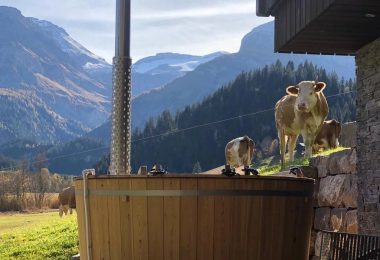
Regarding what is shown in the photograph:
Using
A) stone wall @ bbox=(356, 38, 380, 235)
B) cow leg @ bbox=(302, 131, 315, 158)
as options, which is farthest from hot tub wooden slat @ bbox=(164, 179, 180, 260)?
cow leg @ bbox=(302, 131, 315, 158)

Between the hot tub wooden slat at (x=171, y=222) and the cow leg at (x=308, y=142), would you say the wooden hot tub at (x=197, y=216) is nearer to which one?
the hot tub wooden slat at (x=171, y=222)

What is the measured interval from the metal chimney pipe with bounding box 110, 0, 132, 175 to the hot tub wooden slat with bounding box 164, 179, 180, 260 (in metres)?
0.71

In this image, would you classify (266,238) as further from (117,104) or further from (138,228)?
(117,104)

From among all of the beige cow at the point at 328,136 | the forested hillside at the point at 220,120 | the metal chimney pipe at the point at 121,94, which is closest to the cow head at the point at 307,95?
the beige cow at the point at 328,136

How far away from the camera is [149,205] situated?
496 centimetres

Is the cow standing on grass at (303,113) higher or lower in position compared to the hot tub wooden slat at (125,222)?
higher

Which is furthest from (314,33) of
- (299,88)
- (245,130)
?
(245,130)

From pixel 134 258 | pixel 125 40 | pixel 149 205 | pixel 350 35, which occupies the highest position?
pixel 350 35

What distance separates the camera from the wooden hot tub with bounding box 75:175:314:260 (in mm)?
4898

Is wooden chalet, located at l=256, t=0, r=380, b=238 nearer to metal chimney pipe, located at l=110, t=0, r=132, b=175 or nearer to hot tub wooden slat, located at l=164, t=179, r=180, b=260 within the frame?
metal chimney pipe, located at l=110, t=0, r=132, b=175

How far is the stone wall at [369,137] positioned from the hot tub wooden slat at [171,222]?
3889 millimetres

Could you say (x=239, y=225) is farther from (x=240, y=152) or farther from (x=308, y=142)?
(x=240, y=152)

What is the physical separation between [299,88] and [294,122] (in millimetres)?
1310

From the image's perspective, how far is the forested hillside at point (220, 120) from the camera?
11281 centimetres
